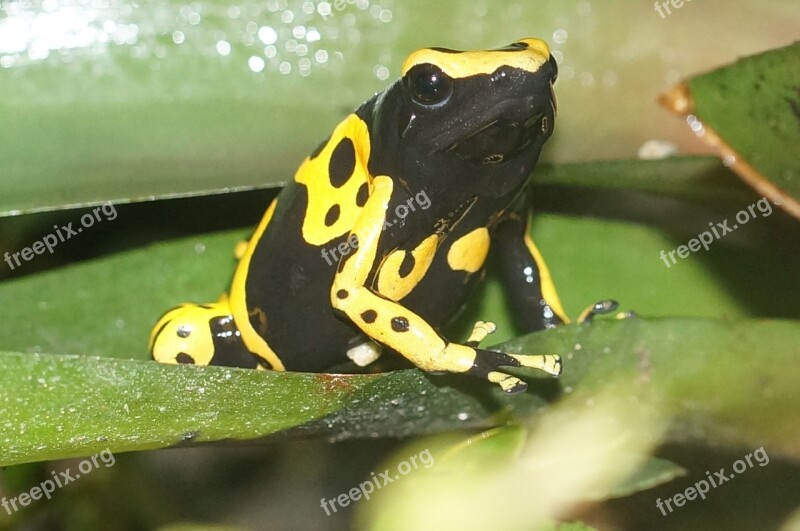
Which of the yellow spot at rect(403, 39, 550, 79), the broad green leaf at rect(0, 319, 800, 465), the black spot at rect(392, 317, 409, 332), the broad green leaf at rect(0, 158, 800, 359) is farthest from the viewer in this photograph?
the broad green leaf at rect(0, 158, 800, 359)

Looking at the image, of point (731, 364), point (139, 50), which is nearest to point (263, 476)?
point (139, 50)

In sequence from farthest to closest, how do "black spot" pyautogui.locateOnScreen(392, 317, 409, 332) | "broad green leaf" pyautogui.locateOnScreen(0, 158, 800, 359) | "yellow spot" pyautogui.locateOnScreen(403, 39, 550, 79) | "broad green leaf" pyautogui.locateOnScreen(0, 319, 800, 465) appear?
"broad green leaf" pyautogui.locateOnScreen(0, 158, 800, 359) → "black spot" pyautogui.locateOnScreen(392, 317, 409, 332) → "yellow spot" pyautogui.locateOnScreen(403, 39, 550, 79) → "broad green leaf" pyautogui.locateOnScreen(0, 319, 800, 465)

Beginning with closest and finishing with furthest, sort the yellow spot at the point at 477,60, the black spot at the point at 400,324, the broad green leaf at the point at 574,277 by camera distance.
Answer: the yellow spot at the point at 477,60 → the black spot at the point at 400,324 → the broad green leaf at the point at 574,277

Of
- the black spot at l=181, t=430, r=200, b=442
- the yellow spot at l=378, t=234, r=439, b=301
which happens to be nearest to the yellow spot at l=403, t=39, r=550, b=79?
the yellow spot at l=378, t=234, r=439, b=301

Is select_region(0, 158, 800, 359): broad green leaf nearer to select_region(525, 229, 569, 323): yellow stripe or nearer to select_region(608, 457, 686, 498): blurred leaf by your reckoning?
select_region(525, 229, 569, 323): yellow stripe

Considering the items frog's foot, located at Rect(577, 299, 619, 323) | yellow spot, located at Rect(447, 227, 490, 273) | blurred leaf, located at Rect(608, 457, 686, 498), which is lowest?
blurred leaf, located at Rect(608, 457, 686, 498)

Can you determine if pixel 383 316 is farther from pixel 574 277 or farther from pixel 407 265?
pixel 574 277

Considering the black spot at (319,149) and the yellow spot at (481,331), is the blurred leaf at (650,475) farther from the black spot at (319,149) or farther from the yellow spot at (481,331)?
the black spot at (319,149)

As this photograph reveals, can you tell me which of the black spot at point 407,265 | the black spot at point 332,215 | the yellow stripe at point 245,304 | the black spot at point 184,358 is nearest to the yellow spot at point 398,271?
the black spot at point 407,265

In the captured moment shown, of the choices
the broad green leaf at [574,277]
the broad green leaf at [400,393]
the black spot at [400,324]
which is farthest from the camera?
the broad green leaf at [574,277]
